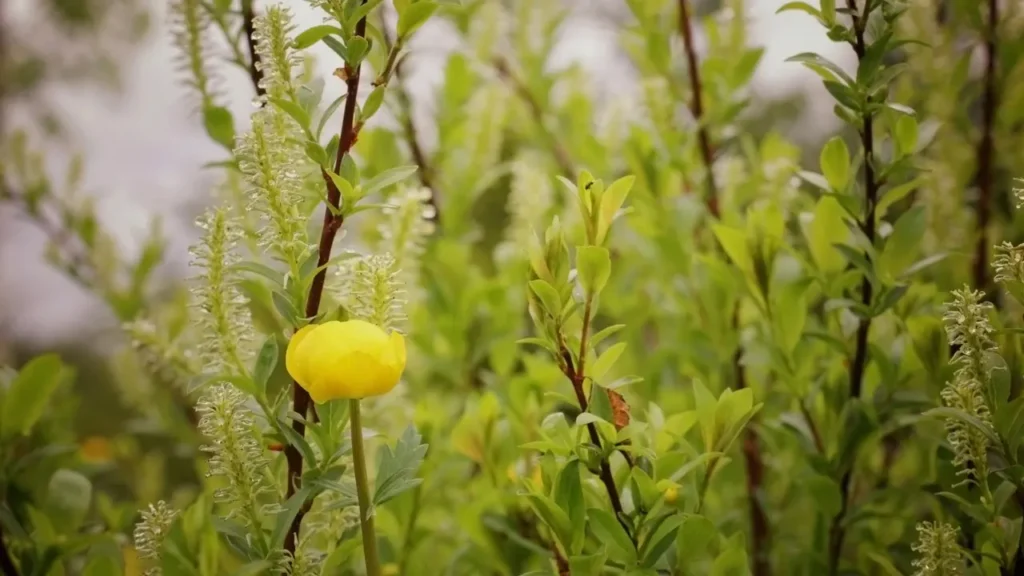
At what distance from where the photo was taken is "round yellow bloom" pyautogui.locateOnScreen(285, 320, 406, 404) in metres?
0.22

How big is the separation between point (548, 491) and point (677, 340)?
213 millimetres

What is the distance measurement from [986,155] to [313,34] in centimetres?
45

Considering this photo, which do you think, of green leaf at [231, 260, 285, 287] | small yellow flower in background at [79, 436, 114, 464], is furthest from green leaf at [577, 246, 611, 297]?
small yellow flower in background at [79, 436, 114, 464]

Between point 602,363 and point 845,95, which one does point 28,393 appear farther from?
point 845,95

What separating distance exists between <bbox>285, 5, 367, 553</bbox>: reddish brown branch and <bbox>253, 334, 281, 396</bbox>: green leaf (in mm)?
12

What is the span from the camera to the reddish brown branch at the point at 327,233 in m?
0.26

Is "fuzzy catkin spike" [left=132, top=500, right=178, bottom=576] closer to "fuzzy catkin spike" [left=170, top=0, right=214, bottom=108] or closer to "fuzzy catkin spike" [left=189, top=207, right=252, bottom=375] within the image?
"fuzzy catkin spike" [left=189, top=207, right=252, bottom=375]

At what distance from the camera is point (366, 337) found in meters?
0.23

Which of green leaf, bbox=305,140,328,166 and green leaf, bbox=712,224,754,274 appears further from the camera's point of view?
green leaf, bbox=712,224,754,274

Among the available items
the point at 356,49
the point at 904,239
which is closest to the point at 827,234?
the point at 904,239

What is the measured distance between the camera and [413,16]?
266 millimetres

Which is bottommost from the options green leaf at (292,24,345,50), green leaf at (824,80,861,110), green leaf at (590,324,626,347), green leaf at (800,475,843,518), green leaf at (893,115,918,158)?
green leaf at (800,475,843,518)

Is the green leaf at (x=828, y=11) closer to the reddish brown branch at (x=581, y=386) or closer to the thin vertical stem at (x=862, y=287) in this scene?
the thin vertical stem at (x=862, y=287)

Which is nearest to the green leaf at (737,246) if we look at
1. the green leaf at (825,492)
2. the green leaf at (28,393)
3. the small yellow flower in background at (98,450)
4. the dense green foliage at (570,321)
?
the dense green foliage at (570,321)
